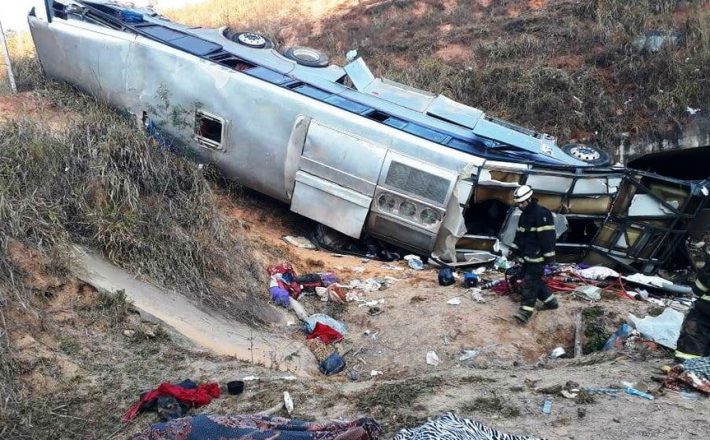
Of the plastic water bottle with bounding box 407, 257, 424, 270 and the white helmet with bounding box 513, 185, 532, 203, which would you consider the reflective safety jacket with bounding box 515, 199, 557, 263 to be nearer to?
the white helmet with bounding box 513, 185, 532, 203

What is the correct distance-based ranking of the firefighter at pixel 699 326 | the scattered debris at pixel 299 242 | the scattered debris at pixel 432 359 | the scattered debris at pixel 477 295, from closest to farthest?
the firefighter at pixel 699 326
the scattered debris at pixel 432 359
the scattered debris at pixel 477 295
the scattered debris at pixel 299 242

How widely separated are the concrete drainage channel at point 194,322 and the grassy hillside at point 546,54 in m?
6.93

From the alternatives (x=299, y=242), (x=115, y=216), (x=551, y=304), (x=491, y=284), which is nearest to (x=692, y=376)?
(x=551, y=304)

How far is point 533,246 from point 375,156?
6.43 ft

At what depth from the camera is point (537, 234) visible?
581cm

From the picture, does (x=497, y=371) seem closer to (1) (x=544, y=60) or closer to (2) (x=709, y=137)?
(2) (x=709, y=137)

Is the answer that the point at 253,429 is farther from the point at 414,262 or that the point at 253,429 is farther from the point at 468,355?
the point at 414,262

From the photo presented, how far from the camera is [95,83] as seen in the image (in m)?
7.78

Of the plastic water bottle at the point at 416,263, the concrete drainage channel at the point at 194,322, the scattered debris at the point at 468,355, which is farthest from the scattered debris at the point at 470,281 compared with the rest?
the concrete drainage channel at the point at 194,322

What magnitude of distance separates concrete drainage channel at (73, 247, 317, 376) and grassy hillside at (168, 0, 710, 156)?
693 centimetres

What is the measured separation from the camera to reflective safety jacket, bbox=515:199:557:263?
5.79 meters

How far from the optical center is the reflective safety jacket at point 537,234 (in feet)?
19.0

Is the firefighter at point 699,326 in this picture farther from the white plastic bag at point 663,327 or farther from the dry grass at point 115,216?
the dry grass at point 115,216

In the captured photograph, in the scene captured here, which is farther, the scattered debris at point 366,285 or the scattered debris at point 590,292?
the scattered debris at point 366,285
